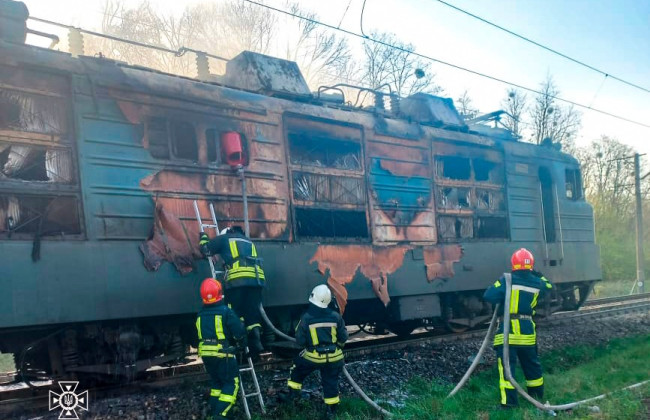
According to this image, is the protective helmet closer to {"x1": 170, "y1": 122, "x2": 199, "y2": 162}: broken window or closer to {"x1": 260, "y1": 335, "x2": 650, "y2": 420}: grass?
{"x1": 260, "y1": 335, "x2": 650, "y2": 420}: grass

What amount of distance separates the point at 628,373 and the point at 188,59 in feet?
54.5

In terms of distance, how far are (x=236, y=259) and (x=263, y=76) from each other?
2.83m

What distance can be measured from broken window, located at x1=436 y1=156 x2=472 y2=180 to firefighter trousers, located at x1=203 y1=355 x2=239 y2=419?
5.10 metres

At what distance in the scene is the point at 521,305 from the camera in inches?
227

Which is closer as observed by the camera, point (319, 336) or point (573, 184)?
point (319, 336)

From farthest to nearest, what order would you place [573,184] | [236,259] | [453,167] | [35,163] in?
1. [573,184]
2. [453,167]
3. [236,259]
4. [35,163]

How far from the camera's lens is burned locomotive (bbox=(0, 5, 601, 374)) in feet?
16.3

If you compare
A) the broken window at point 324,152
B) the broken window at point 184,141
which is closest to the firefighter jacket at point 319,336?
the broken window at point 184,141

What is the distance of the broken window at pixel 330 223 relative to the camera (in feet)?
22.8

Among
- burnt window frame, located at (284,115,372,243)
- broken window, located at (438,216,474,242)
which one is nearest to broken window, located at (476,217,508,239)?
broken window, located at (438,216,474,242)

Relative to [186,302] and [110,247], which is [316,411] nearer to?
[186,302]

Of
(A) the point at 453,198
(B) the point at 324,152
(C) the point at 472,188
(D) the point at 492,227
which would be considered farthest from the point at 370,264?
(D) the point at 492,227

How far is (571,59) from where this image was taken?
474 inches

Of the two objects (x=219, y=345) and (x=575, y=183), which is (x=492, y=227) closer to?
(x=575, y=183)
